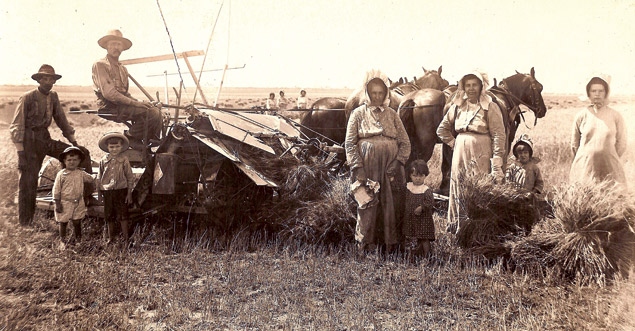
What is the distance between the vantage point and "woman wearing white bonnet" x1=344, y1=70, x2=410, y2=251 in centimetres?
493

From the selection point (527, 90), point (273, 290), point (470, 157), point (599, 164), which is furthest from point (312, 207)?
point (527, 90)

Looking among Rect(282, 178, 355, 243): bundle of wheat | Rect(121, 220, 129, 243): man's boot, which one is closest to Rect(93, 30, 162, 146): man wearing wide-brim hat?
Rect(121, 220, 129, 243): man's boot

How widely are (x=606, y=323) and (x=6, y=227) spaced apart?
7.04 metres

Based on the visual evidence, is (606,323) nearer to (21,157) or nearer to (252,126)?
(252,126)

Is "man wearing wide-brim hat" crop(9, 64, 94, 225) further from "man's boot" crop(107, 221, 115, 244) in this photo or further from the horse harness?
the horse harness

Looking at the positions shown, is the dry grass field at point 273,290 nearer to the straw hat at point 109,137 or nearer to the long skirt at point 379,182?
the long skirt at point 379,182

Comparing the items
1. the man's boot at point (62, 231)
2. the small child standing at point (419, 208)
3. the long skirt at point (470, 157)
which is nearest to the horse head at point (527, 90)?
the long skirt at point (470, 157)

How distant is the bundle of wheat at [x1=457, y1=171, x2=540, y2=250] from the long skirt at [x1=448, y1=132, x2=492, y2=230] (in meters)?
0.15

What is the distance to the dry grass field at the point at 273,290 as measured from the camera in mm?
3482

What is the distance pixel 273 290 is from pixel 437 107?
16.7 ft

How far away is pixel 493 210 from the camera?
182 inches

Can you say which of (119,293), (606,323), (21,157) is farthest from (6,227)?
(606,323)

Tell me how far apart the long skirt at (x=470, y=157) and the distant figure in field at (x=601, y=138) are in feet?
3.09

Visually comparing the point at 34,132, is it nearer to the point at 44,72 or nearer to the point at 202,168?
the point at 44,72
